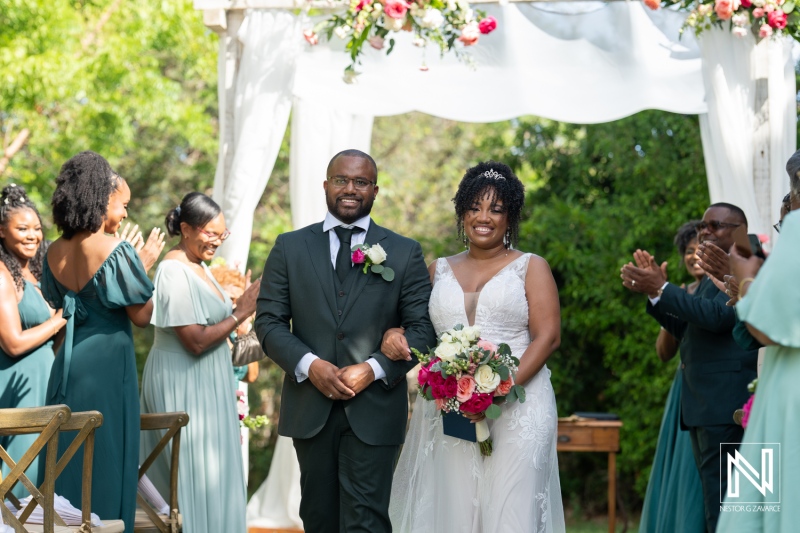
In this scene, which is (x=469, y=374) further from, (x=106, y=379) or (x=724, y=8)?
(x=724, y=8)

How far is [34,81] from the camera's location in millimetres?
11008

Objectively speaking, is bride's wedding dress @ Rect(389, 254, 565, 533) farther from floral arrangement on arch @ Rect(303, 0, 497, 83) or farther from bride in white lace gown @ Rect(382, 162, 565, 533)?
floral arrangement on arch @ Rect(303, 0, 497, 83)

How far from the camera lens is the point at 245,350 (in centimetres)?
636

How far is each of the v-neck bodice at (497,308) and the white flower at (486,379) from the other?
0.33 m

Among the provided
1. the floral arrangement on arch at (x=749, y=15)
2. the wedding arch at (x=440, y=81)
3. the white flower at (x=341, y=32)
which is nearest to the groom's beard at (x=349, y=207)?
the white flower at (x=341, y=32)

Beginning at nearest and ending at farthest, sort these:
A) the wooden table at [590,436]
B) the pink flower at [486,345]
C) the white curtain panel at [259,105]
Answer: the pink flower at [486,345]
the white curtain panel at [259,105]
the wooden table at [590,436]

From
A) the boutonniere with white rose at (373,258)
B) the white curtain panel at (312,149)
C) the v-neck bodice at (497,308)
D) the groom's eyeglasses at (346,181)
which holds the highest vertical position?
the white curtain panel at (312,149)

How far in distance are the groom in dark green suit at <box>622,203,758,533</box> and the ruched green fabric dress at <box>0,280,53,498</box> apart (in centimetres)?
340

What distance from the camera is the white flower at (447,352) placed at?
443 cm

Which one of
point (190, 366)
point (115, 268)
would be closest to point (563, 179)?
point (190, 366)

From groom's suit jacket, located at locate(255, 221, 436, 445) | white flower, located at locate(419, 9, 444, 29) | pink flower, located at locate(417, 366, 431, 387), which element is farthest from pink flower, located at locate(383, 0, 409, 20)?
pink flower, located at locate(417, 366, 431, 387)

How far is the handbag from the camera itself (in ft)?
20.8

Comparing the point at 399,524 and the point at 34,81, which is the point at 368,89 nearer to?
the point at 399,524

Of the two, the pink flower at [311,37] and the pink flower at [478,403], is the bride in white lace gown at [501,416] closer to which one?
the pink flower at [478,403]
